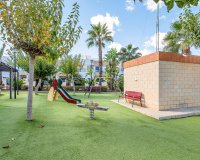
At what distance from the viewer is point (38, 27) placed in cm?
712

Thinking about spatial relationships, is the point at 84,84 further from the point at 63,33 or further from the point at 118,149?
the point at 118,149

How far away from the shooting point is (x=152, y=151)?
15.3 feet

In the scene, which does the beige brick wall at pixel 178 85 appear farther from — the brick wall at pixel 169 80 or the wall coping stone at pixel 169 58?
the wall coping stone at pixel 169 58

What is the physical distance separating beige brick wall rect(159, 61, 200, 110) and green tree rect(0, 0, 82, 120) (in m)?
5.18

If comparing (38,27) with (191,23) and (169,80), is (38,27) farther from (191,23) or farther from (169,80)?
(191,23)

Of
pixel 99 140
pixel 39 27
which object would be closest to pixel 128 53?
pixel 39 27

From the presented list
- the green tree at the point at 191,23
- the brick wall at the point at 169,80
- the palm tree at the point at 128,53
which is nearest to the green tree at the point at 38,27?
the brick wall at the point at 169,80

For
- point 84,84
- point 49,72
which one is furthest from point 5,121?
point 84,84

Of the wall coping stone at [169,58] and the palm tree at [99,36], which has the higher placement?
the palm tree at [99,36]

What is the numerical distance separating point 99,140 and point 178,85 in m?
7.19

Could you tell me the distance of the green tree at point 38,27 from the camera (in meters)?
6.96

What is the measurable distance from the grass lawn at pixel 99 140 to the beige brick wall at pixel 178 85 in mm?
2810

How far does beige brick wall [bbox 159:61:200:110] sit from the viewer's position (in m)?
10.5

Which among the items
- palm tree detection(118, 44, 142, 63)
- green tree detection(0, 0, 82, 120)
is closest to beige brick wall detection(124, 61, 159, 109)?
green tree detection(0, 0, 82, 120)
